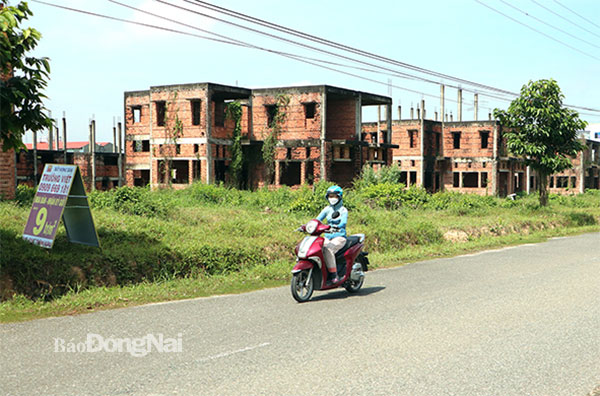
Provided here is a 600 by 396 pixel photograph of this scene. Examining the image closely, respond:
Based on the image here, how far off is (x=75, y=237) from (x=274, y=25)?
366 inches

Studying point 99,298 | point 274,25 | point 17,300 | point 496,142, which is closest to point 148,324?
point 99,298

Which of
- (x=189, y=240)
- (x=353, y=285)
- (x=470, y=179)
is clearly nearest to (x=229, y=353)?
(x=353, y=285)

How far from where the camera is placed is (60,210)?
10125mm

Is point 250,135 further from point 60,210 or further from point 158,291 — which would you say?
point 158,291

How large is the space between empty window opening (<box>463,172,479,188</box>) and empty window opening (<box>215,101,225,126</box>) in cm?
2839

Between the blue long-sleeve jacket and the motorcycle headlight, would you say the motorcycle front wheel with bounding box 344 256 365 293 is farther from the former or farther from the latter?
the motorcycle headlight

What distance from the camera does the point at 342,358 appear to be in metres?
6.05

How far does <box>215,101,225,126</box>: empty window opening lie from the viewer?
128 ft

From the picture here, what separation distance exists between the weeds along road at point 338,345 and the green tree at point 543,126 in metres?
17.5

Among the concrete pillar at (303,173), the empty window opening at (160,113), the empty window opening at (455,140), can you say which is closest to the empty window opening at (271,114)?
the concrete pillar at (303,173)

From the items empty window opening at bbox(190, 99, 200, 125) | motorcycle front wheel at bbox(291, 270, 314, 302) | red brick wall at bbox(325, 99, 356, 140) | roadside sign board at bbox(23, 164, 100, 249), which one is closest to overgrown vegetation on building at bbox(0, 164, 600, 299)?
roadside sign board at bbox(23, 164, 100, 249)

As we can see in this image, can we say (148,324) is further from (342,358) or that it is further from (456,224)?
(456,224)

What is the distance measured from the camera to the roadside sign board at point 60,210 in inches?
400

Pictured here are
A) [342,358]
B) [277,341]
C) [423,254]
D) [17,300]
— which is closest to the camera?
[342,358]
